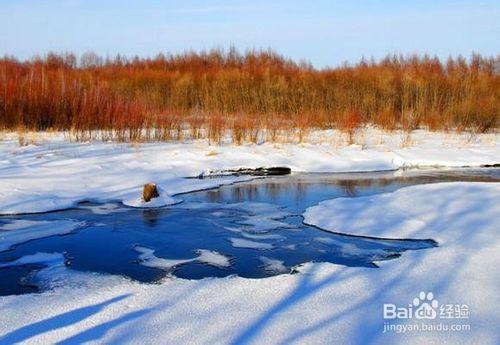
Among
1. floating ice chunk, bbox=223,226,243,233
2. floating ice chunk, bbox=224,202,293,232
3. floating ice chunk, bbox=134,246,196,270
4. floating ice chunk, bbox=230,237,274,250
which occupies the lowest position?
floating ice chunk, bbox=134,246,196,270

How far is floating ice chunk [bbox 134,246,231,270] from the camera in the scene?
407 cm

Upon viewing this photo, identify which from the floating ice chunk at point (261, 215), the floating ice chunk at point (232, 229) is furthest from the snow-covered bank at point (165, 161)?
the floating ice chunk at point (232, 229)

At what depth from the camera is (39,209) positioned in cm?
582

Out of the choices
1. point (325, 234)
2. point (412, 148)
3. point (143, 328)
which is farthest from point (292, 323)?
point (412, 148)

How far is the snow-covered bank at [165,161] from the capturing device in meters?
6.56

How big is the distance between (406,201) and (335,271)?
8.18 ft

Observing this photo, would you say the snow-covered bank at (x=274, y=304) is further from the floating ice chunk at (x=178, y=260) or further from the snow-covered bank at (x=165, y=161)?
the snow-covered bank at (x=165, y=161)

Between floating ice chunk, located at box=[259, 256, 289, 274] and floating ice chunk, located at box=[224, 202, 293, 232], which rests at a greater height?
floating ice chunk, located at box=[224, 202, 293, 232]

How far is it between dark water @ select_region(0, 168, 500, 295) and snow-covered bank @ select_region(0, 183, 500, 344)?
20 centimetres

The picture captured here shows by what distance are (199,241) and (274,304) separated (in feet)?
5.29

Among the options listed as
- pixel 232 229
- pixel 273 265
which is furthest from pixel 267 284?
pixel 232 229

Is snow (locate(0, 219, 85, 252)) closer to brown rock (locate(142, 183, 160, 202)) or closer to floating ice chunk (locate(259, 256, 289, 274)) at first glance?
brown rock (locate(142, 183, 160, 202))

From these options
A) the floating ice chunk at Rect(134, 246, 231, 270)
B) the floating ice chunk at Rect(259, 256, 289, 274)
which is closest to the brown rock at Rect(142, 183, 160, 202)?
the floating ice chunk at Rect(134, 246, 231, 270)

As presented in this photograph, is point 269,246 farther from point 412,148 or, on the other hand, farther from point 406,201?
point 412,148
